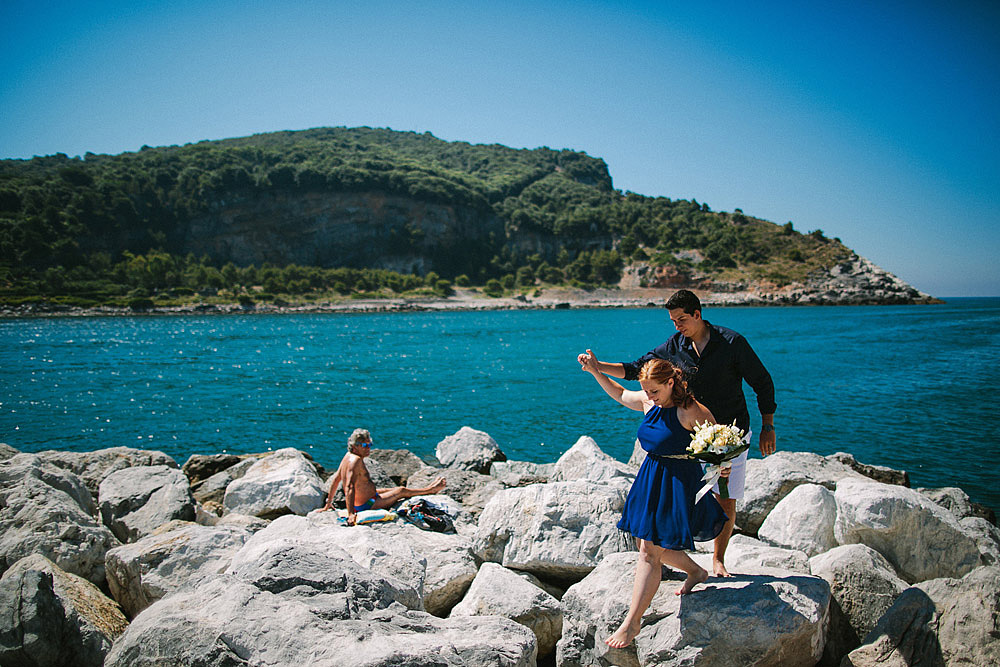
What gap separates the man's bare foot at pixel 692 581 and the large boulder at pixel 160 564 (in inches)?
163

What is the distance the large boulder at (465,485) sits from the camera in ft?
29.3

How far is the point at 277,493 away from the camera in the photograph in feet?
28.1

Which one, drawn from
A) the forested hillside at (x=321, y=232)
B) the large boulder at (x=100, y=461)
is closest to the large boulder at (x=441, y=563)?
the large boulder at (x=100, y=461)

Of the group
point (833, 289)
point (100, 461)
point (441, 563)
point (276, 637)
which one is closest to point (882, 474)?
point (441, 563)

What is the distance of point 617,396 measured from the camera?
451 centimetres

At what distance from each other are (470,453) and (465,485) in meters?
3.44

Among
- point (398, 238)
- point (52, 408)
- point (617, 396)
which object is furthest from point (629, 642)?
point (398, 238)

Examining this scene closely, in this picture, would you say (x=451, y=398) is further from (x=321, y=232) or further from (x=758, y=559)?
(x=321, y=232)

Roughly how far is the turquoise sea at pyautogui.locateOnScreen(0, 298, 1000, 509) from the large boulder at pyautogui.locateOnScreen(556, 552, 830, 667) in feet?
34.3

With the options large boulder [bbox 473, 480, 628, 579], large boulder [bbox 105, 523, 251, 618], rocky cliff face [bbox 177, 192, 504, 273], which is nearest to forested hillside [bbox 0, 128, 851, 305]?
rocky cliff face [bbox 177, 192, 504, 273]

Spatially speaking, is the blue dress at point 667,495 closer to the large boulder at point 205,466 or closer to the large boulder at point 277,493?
the large boulder at point 277,493

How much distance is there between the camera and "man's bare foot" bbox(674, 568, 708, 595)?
415cm

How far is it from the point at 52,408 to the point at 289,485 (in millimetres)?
19485

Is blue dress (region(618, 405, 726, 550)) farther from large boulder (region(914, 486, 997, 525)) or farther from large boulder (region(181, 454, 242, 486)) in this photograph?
large boulder (region(181, 454, 242, 486))
